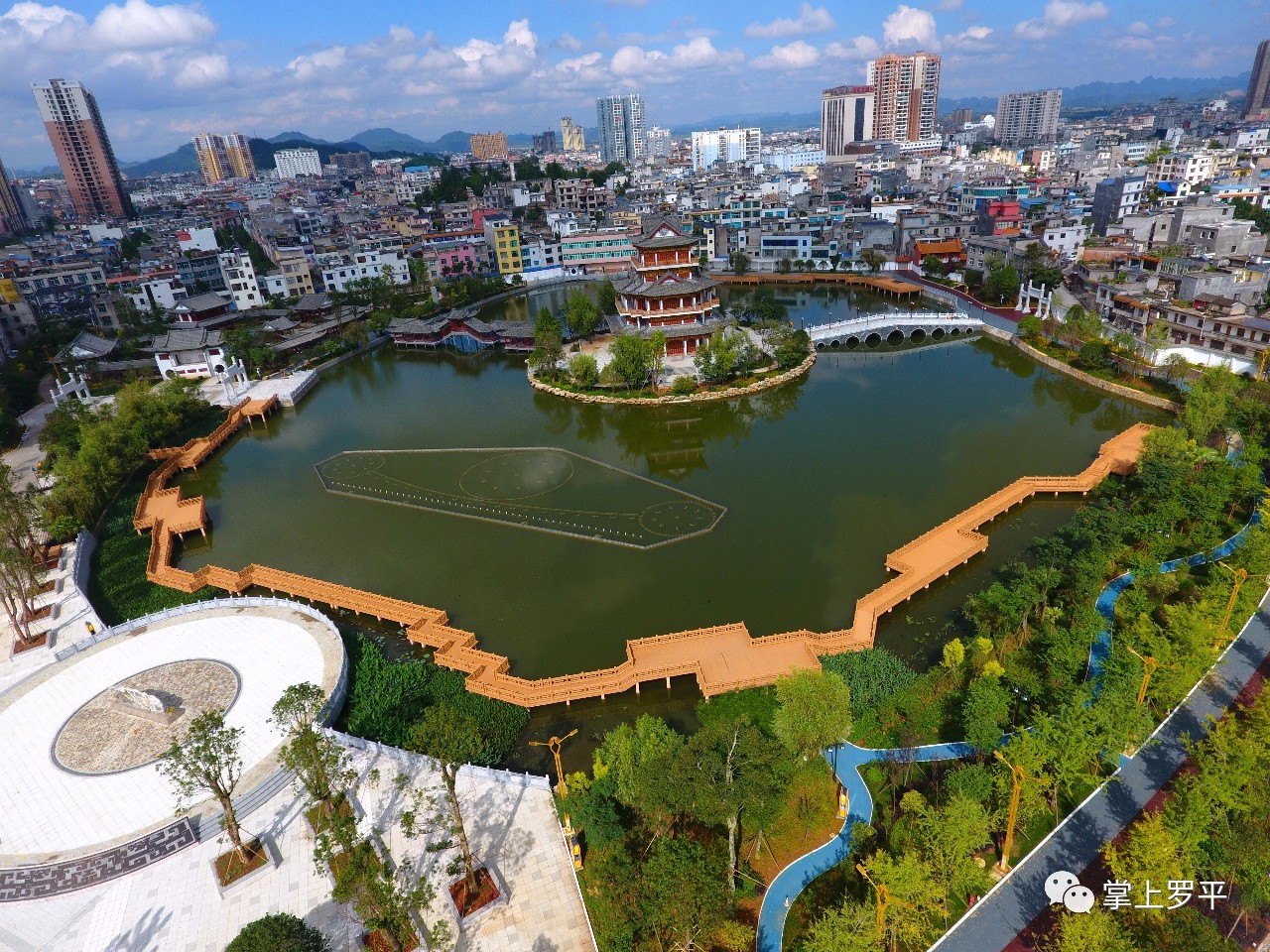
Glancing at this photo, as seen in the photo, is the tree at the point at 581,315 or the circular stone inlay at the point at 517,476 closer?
the circular stone inlay at the point at 517,476

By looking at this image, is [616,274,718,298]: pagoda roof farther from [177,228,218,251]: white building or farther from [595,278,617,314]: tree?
[177,228,218,251]: white building

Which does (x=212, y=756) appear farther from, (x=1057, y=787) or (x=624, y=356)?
(x=624, y=356)

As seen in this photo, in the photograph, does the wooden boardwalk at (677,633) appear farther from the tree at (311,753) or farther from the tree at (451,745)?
the tree at (451,745)

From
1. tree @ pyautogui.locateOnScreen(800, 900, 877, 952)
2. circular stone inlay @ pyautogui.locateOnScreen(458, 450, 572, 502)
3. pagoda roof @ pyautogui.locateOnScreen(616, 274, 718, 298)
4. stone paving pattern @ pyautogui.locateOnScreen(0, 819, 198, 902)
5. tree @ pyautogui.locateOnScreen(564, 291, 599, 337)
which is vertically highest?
pagoda roof @ pyautogui.locateOnScreen(616, 274, 718, 298)

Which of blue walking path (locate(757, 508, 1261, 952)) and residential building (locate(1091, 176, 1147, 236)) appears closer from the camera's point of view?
blue walking path (locate(757, 508, 1261, 952))

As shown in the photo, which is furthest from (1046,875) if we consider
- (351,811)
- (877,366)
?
(877,366)

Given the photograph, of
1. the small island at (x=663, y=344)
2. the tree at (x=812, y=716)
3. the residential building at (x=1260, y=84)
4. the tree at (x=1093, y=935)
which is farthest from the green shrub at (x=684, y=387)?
the residential building at (x=1260, y=84)

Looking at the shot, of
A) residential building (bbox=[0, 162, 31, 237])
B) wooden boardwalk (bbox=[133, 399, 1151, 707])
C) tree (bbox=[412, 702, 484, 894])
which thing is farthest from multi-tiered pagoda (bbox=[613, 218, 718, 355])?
residential building (bbox=[0, 162, 31, 237])
